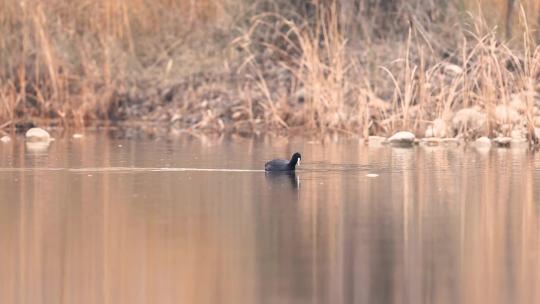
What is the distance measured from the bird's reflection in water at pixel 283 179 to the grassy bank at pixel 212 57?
699cm

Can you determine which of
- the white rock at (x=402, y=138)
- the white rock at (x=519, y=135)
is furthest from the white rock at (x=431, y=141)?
the white rock at (x=519, y=135)

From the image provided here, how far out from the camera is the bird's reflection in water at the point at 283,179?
42.3 feet

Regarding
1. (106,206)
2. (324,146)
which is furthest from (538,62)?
(106,206)

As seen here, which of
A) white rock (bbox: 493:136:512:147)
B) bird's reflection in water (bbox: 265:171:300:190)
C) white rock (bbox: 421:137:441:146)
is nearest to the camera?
bird's reflection in water (bbox: 265:171:300:190)

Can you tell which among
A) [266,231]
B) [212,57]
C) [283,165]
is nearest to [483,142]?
[283,165]

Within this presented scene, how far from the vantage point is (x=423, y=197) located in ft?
38.7

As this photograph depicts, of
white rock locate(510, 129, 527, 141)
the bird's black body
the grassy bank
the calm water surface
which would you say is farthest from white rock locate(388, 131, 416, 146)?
the bird's black body

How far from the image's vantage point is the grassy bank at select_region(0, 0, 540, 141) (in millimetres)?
22719

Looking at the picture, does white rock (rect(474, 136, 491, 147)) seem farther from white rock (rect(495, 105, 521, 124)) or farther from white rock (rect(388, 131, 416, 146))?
white rock (rect(388, 131, 416, 146))

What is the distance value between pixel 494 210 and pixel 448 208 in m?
0.36

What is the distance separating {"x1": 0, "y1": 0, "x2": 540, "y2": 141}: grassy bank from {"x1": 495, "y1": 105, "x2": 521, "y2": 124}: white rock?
181cm

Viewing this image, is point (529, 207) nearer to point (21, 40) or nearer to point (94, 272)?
point (94, 272)

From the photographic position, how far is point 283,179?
1338 centimetres

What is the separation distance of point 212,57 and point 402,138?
7.35 m
